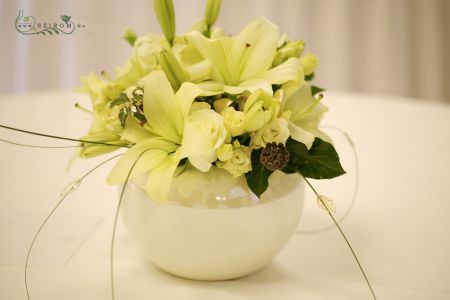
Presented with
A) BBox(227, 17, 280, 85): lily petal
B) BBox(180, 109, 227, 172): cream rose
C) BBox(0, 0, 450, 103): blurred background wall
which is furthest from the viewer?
BBox(0, 0, 450, 103): blurred background wall

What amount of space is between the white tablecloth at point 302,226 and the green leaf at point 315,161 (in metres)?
0.19

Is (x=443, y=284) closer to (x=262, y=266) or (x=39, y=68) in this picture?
(x=262, y=266)

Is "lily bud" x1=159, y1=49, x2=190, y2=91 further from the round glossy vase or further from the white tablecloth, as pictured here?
the white tablecloth

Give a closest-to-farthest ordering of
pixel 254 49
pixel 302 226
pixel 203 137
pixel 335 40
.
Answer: pixel 203 137 < pixel 254 49 < pixel 302 226 < pixel 335 40

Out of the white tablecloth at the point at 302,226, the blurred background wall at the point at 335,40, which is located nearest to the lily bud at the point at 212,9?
the white tablecloth at the point at 302,226

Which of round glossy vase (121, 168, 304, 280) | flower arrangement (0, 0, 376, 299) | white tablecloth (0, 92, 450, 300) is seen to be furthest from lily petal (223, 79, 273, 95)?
white tablecloth (0, 92, 450, 300)

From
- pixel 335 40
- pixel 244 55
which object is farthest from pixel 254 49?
pixel 335 40

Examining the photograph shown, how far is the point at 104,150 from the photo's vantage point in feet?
2.84

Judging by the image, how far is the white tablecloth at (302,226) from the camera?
0.87 m

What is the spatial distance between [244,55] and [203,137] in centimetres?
18

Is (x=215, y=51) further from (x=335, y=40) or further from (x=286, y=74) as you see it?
(x=335, y=40)

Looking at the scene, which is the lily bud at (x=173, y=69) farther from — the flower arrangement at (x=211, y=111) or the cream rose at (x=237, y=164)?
the cream rose at (x=237, y=164)

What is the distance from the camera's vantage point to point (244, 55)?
83cm

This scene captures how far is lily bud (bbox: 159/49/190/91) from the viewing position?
80 centimetres
